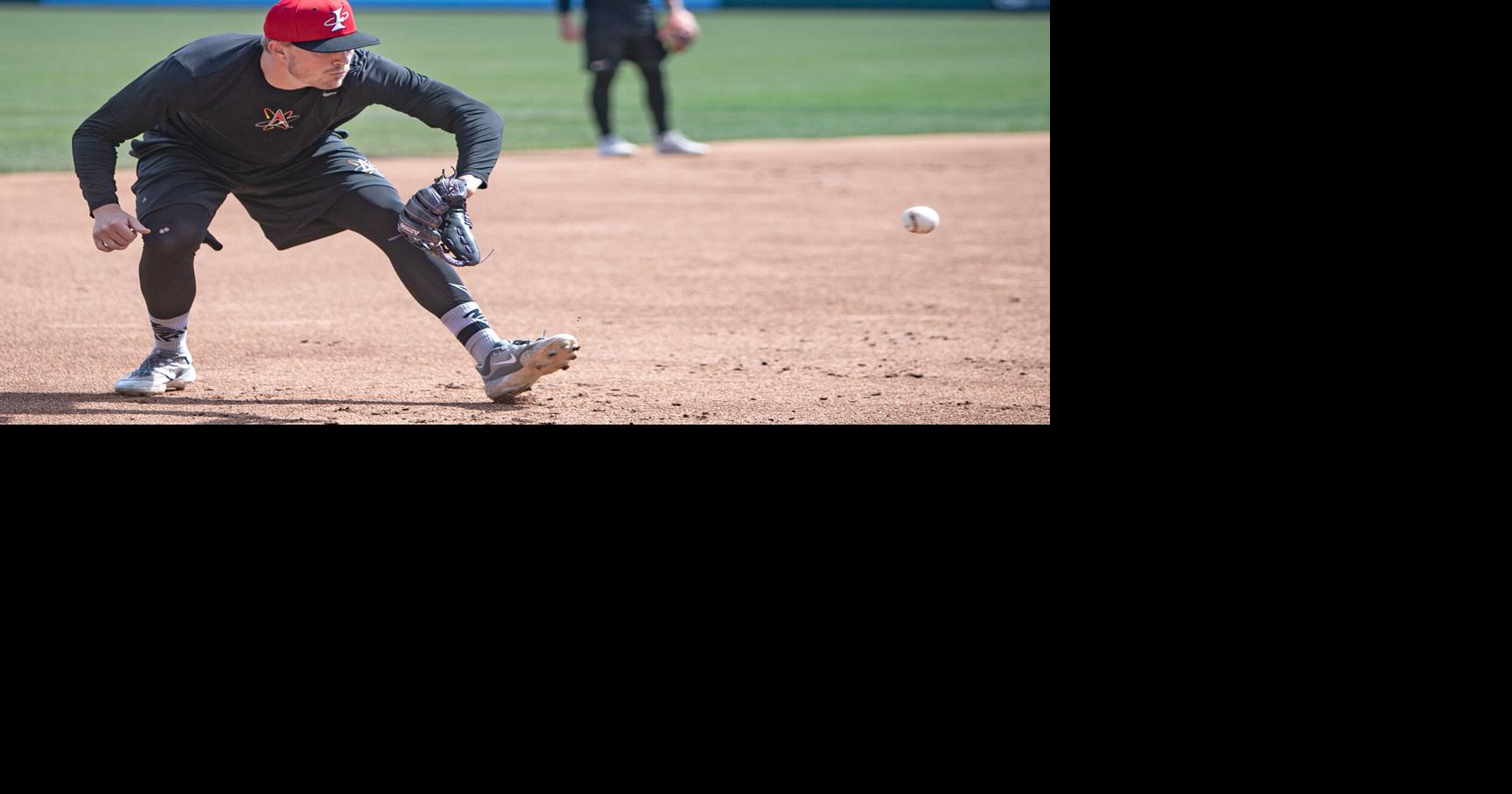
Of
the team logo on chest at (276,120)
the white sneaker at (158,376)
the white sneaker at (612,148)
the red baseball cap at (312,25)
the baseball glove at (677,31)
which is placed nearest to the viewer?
the red baseball cap at (312,25)

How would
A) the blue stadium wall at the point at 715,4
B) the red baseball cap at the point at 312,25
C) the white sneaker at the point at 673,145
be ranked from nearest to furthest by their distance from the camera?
1. the red baseball cap at the point at 312,25
2. the white sneaker at the point at 673,145
3. the blue stadium wall at the point at 715,4

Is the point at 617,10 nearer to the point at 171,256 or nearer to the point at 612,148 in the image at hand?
the point at 612,148

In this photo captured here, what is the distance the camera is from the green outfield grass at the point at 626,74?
12.9 m

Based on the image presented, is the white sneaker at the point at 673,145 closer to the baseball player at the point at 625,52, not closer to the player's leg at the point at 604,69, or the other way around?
the baseball player at the point at 625,52

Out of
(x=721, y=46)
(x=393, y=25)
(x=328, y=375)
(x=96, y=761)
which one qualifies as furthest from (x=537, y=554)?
(x=393, y=25)

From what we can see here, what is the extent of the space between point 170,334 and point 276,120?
817 millimetres

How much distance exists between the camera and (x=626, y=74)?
818 inches

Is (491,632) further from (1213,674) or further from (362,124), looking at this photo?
(362,124)

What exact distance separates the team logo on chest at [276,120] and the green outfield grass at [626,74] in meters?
6.41

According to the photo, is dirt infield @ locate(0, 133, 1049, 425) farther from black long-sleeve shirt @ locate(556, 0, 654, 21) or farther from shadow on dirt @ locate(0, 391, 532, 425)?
black long-sleeve shirt @ locate(556, 0, 654, 21)

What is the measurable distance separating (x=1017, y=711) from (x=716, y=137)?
1051 centimetres

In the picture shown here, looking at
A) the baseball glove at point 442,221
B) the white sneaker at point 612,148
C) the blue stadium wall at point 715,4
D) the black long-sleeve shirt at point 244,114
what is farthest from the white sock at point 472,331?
the blue stadium wall at point 715,4

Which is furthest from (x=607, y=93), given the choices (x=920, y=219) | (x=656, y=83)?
(x=920, y=219)

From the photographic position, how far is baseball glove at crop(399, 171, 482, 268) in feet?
13.4
